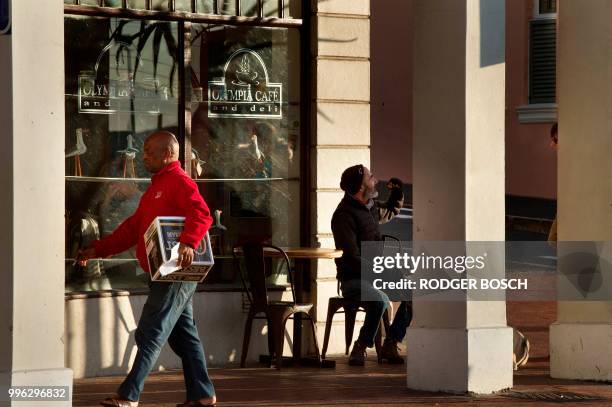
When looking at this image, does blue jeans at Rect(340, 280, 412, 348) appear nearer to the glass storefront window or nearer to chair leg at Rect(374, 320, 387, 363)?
chair leg at Rect(374, 320, 387, 363)

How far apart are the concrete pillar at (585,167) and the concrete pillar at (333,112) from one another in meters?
2.02

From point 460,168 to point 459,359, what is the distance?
4.24 ft

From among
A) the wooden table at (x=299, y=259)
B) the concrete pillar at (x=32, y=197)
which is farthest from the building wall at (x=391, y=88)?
the concrete pillar at (x=32, y=197)

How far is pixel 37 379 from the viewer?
8242mm

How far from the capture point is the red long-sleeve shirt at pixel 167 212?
348 inches

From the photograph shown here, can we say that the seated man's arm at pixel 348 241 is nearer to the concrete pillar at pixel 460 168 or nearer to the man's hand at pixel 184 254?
the concrete pillar at pixel 460 168

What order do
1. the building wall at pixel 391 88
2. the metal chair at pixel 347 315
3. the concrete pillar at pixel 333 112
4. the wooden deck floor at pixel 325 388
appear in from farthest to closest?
the building wall at pixel 391 88 → the concrete pillar at pixel 333 112 → the metal chair at pixel 347 315 → the wooden deck floor at pixel 325 388

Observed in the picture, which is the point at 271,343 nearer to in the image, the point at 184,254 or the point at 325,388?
the point at 325,388

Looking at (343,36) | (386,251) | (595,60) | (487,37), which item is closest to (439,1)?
(487,37)

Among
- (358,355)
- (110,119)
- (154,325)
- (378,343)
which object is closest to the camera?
(154,325)

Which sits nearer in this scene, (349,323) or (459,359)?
(459,359)

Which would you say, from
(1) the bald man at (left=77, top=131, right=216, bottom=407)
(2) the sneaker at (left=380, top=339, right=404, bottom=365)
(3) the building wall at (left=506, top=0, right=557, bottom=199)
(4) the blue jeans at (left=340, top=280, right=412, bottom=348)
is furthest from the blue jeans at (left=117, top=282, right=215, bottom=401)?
(3) the building wall at (left=506, top=0, right=557, bottom=199)

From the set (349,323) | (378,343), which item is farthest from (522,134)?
(349,323)

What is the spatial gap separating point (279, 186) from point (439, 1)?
285 cm
